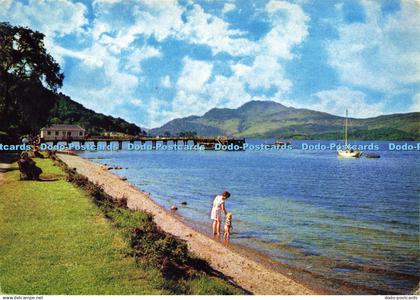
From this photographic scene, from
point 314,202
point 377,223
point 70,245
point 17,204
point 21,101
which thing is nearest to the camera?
point 70,245

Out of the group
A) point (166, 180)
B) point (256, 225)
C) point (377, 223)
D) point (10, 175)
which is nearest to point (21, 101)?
point (10, 175)

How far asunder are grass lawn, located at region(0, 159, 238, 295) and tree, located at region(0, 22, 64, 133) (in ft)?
75.5

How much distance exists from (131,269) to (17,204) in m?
8.29

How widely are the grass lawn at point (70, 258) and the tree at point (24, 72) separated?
23.0 m

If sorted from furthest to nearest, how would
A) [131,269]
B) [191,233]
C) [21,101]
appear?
[21,101] → [191,233] → [131,269]

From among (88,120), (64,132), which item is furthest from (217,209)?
(88,120)

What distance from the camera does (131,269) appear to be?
9.69 meters

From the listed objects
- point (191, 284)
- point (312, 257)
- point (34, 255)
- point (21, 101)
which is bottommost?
point (312, 257)

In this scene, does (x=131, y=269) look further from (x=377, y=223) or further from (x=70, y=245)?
(x=377, y=223)

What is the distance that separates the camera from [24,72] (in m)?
35.3

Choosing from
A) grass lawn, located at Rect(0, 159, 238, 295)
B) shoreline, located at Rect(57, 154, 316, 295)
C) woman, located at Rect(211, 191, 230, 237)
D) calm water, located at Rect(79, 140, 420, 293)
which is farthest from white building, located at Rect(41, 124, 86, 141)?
grass lawn, located at Rect(0, 159, 238, 295)

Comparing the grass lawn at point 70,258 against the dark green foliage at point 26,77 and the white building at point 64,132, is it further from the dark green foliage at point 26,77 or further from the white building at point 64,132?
the white building at point 64,132

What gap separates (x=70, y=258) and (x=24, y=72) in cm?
3025

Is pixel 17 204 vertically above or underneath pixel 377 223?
above
